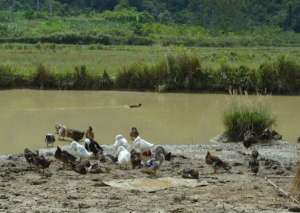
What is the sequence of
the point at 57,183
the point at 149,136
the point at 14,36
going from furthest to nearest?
the point at 14,36
the point at 149,136
the point at 57,183

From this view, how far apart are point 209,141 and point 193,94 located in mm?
10861

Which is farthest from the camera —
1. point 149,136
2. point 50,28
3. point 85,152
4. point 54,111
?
point 50,28

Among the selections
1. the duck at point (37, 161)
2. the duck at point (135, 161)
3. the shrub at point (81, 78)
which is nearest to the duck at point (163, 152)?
the duck at point (135, 161)

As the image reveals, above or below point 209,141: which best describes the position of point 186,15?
above

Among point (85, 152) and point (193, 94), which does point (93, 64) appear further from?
point (85, 152)

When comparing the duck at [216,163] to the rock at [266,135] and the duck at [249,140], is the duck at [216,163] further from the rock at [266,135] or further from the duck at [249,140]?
the rock at [266,135]

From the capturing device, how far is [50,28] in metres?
61.8

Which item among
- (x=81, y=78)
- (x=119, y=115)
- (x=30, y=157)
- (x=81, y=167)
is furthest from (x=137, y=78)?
(x=81, y=167)

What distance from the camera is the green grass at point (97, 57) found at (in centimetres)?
3356

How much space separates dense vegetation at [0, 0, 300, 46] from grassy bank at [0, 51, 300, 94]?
73.7 feet

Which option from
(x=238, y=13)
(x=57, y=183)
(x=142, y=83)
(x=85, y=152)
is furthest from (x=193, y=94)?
(x=238, y=13)

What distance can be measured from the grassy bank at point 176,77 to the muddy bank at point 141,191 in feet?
50.5

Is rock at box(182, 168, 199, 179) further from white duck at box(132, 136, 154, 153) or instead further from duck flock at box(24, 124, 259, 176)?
white duck at box(132, 136, 154, 153)

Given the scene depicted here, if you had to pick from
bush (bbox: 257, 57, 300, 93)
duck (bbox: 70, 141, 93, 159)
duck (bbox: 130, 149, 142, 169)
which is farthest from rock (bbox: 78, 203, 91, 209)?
bush (bbox: 257, 57, 300, 93)
